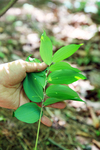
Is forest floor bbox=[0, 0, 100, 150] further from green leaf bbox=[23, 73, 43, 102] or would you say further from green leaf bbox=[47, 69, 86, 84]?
green leaf bbox=[47, 69, 86, 84]

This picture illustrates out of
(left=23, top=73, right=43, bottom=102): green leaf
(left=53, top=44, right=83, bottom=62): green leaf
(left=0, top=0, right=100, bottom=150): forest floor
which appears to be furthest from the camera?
(left=0, top=0, right=100, bottom=150): forest floor

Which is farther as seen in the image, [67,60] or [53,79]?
[67,60]

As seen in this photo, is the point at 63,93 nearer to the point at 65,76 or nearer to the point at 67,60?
the point at 65,76

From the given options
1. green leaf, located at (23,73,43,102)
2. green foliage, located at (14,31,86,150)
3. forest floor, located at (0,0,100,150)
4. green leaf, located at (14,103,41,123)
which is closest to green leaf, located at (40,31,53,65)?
green foliage, located at (14,31,86,150)

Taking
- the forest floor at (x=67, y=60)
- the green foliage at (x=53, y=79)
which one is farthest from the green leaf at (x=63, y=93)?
the forest floor at (x=67, y=60)

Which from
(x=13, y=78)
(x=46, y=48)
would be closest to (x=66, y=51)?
(x=46, y=48)

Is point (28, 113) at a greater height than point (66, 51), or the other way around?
point (66, 51)

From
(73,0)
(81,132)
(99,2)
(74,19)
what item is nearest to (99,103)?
(81,132)
